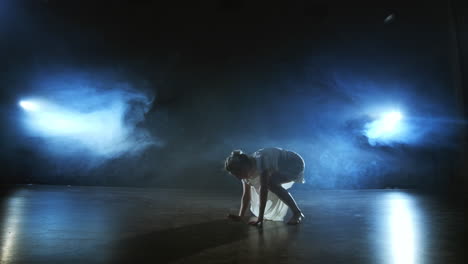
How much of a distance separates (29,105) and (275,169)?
626 centimetres

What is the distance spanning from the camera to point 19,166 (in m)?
7.06

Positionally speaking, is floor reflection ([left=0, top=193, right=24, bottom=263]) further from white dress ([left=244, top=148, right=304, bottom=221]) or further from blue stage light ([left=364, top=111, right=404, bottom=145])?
blue stage light ([left=364, top=111, right=404, bottom=145])

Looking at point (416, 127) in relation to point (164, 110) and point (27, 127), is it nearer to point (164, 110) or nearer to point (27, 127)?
point (164, 110)

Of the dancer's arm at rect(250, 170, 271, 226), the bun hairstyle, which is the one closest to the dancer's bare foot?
the dancer's arm at rect(250, 170, 271, 226)

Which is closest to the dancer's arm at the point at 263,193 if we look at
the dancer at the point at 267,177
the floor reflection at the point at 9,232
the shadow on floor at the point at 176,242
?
the dancer at the point at 267,177

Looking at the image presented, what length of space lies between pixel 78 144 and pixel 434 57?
708 cm

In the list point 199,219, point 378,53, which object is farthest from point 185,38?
point 199,219

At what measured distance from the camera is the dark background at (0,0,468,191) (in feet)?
19.8

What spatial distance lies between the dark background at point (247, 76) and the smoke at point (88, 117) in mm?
152

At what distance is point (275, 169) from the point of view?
2.47 metres

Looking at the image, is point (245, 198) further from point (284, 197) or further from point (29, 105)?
point (29, 105)

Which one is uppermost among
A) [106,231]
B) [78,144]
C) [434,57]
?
[434,57]

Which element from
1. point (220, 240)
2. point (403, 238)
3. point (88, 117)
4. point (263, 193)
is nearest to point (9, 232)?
point (220, 240)

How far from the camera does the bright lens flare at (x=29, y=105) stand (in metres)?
6.87
